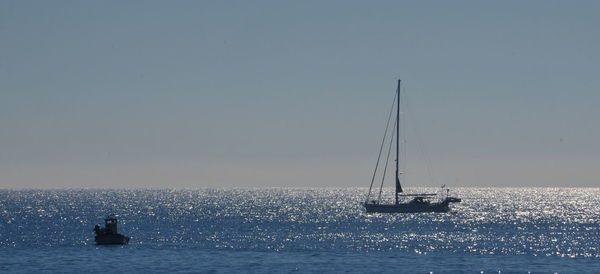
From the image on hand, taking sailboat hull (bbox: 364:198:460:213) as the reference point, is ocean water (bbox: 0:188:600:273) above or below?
below

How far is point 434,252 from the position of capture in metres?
94.8

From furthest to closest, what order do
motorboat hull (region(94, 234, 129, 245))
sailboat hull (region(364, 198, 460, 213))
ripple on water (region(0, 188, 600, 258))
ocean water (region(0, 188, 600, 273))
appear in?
sailboat hull (region(364, 198, 460, 213)), ripple on water (region(0, 188, 600, 258)), motorboat hull (region(94, 234, 129, 245)), ocean water (region(0, 188, 600, 273))

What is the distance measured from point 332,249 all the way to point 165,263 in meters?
19.9

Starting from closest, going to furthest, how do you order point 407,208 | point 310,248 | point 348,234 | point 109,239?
1. point 310,248
2. point 109,239
3. point 348,234
4. point 407,208

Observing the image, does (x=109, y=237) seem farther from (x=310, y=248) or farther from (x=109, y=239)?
(x=310, y=248)

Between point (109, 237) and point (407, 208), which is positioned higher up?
point (407, 208)

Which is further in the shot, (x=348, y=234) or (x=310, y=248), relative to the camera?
(x=348, y=234)

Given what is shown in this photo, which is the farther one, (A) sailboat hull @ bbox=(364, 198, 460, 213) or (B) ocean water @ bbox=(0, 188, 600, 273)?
(A) sailboat hull @ bbox=(364, 198, 460, 213)

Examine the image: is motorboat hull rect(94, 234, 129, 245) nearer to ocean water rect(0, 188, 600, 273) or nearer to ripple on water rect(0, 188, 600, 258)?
ocean water rect(0, 188, 600, 273)

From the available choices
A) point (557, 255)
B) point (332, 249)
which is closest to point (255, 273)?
point (332, 249)

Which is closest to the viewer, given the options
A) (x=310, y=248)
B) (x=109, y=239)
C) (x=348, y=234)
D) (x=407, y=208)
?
(x=310, y=248)

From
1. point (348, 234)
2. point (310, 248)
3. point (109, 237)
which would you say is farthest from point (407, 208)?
point (109, 237)

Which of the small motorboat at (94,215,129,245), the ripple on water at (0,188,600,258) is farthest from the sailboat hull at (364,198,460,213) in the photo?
the small motorboat at (94,215,129,245)

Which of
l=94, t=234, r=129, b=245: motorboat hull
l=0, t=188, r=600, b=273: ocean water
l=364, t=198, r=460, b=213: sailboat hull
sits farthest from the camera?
l=364, t=198, r=460, b=213: sailboat hull
